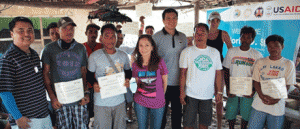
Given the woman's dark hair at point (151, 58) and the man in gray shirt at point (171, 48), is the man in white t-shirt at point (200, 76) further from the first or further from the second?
the woman's dark hair at point (151, 58)

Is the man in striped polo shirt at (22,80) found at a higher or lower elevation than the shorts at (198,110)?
higher

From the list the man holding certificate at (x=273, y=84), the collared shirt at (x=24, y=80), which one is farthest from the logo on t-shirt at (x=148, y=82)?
the man holding certificate at (x=273, y=84)

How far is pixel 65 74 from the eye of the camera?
89.7 inches

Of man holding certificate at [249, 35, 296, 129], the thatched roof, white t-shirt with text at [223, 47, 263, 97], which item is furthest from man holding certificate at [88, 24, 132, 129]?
the thatched roof

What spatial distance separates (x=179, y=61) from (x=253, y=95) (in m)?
1.44

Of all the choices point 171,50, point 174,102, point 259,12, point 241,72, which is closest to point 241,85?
point 241,72

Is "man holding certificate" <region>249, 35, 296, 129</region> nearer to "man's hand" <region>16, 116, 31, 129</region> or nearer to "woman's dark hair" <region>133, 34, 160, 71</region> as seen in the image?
"woman's dark hair" <region>133, 34, 160, 71</region>

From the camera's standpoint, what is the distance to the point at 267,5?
4.42m

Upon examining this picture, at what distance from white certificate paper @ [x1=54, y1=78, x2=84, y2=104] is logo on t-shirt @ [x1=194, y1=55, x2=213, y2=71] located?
1.69m

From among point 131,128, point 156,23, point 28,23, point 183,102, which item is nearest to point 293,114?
point 183,102

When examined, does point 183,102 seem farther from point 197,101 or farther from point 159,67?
point 159,67

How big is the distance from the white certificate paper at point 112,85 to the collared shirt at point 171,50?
88 cm

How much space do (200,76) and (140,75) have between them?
90 cm

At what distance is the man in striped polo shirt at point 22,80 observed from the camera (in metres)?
1.82
